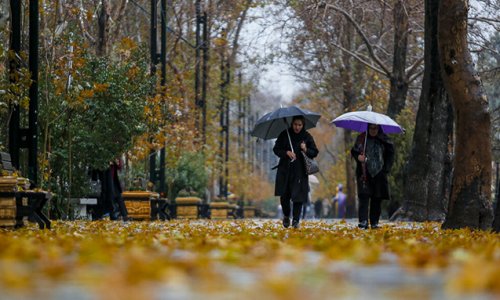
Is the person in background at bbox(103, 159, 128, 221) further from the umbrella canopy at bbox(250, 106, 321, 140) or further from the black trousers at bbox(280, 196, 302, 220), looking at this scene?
the black trousers at bbox(280, 196, 302, 220)

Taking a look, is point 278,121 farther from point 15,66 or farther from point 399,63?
point 399,63

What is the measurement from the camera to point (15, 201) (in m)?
16.7

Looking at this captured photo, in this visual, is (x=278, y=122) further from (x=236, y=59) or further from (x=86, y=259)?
(x=236, y=59)

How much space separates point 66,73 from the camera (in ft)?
81.0

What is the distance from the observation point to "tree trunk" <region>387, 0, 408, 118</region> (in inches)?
1337

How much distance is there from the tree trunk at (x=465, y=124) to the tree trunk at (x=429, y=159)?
30.0ft

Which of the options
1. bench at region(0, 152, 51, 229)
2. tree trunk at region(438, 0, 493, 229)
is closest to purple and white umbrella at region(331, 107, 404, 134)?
tree trunk at region(438, 0, 493, 229)

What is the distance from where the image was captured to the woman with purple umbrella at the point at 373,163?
1931 centimetres

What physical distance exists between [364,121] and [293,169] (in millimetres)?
1603

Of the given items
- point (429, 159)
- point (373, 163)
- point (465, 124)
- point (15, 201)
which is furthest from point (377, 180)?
point (429, 159)

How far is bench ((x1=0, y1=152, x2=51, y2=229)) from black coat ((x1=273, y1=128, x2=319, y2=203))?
3832 millimetres

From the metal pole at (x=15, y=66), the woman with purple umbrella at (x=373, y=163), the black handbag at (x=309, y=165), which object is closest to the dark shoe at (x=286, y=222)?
the black handbag at (x=309, y=165)

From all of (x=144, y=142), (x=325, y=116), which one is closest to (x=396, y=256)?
(x=144, y=142)

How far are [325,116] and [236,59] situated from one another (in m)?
6.94
